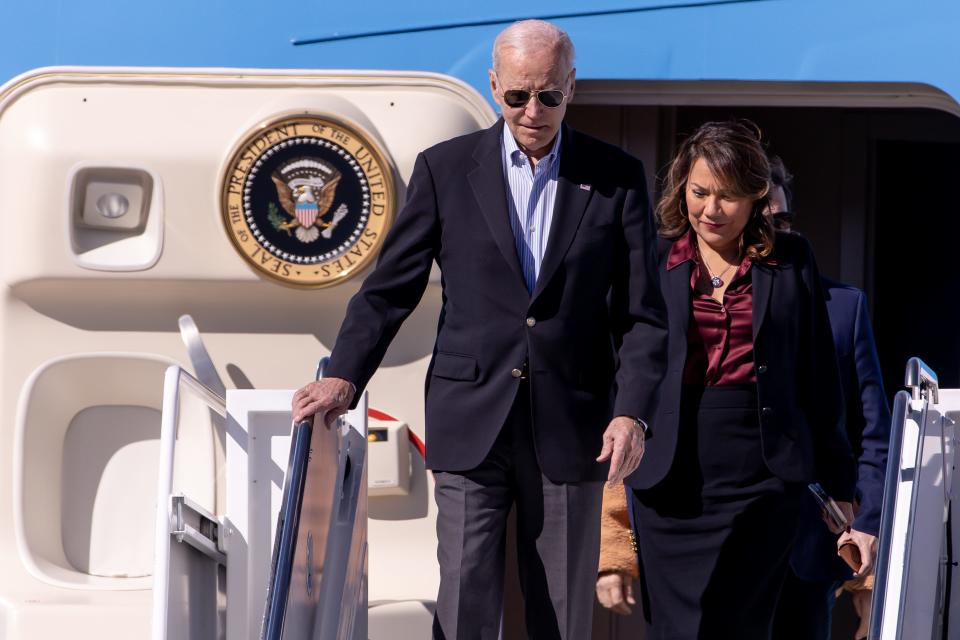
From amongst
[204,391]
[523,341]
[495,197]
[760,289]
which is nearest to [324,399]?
[523,341]

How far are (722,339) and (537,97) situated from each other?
0.60 metres

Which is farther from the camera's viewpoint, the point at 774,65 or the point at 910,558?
the point at 774,65

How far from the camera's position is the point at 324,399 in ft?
7.54

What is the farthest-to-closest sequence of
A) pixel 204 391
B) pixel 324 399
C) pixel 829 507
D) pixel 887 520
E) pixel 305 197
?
pixel 305 197 < pixel 204 391 < pixel 829 507 < pixel 324 399 < pixel 887 520

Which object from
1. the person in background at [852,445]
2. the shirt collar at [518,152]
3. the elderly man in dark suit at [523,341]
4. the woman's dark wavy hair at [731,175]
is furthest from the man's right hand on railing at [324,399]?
the person in background at [852,445]

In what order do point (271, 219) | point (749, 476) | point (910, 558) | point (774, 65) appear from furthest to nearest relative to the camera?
point (774, 65)
point (271, 219)
point (749, 476)
point (910, 558)

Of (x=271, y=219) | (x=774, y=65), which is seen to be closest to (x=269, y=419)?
(x=271, y=219)

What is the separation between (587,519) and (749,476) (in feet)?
1.13

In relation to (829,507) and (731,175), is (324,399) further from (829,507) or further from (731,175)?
(829,507)

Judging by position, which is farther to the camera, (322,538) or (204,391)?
(204,391)

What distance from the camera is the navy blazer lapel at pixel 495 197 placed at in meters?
2.36

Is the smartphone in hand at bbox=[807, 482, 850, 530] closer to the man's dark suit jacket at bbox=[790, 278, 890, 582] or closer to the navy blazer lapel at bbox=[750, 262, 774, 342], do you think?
the man's dark suit jacket at bbox=[790, 278, 890, 582]

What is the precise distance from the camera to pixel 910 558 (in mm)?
2273

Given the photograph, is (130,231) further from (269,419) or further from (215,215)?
(269,419)
